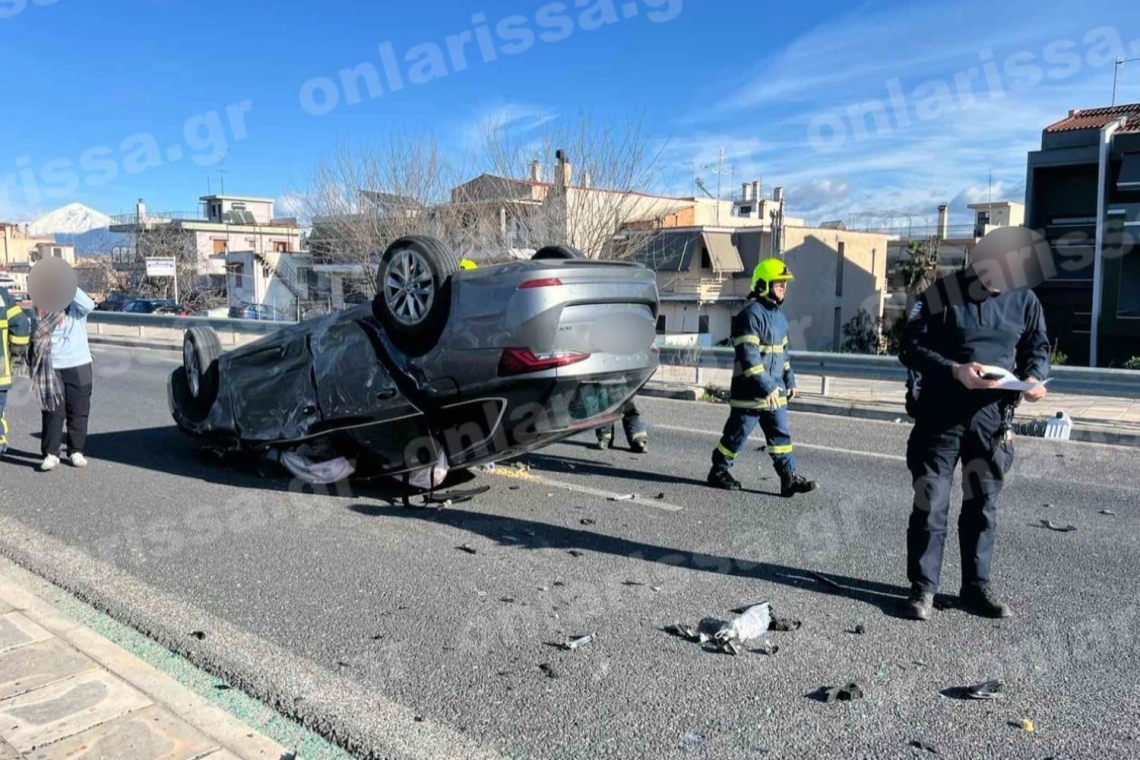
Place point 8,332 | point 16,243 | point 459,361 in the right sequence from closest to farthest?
point 459,361 < point 8,332 < point 16,243

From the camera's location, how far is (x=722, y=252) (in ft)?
143

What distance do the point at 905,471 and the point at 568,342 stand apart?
12.4 feet

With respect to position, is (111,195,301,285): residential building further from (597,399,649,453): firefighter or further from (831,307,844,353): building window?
(597,399,649,453): firefighter

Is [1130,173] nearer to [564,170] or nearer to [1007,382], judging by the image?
[564,170]

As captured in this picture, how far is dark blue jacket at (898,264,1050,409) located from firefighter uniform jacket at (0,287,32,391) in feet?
22.1

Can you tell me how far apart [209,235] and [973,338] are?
59.7 meters

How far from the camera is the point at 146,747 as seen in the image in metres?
2.81

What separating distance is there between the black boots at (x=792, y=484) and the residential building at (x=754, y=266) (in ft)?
115

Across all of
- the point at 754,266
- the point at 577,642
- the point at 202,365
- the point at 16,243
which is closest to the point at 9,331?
the point at 202,365

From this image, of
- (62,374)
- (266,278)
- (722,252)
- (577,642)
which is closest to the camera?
(577,642)

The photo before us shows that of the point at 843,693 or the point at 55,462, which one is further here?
the point at 55,462

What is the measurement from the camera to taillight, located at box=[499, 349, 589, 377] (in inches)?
189

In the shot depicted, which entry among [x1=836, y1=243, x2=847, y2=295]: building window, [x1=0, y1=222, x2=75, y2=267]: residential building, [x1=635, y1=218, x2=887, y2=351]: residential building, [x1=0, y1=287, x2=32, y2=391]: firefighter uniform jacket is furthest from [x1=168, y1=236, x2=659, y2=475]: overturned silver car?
[x1=0, y1=222, x2=75, y2=267]: residential building

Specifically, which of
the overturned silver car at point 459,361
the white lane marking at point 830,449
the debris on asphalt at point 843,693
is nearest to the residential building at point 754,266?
the white lane marking at point 830,449
